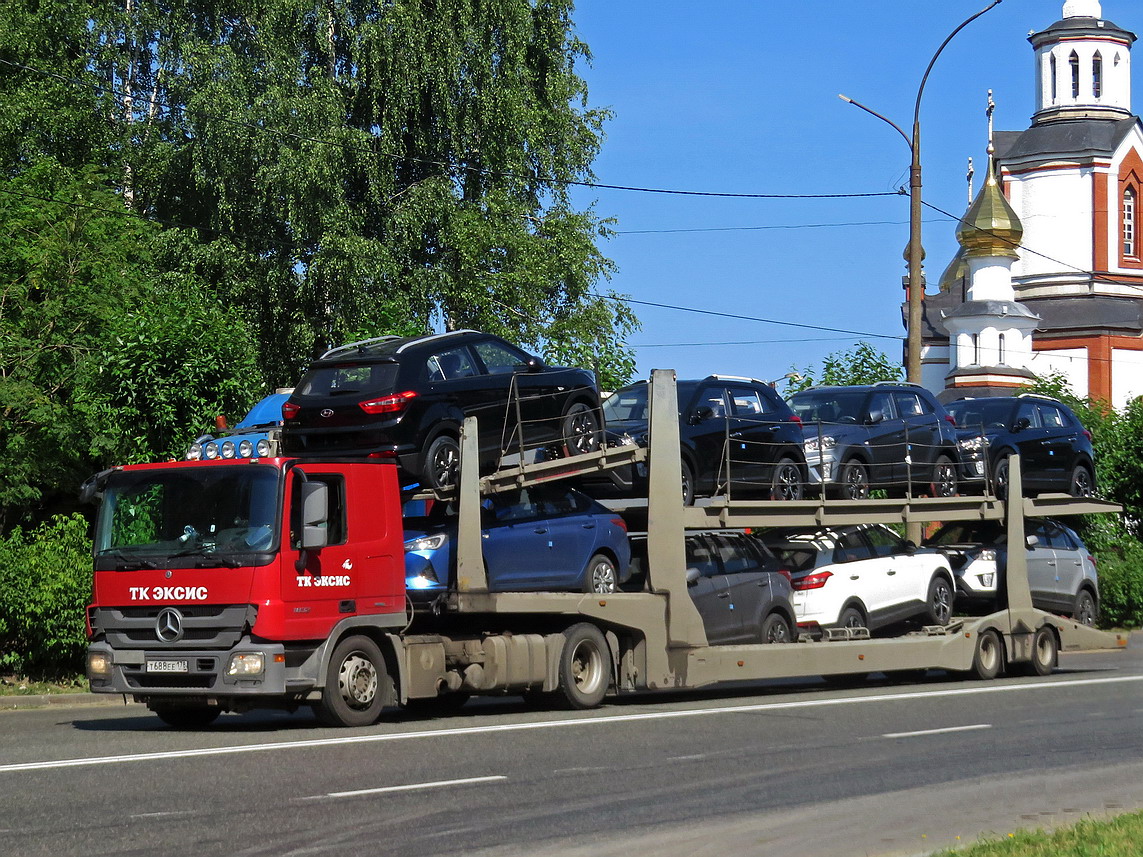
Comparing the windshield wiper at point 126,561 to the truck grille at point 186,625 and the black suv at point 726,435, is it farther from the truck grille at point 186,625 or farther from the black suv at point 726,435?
the black suv at point 726,435

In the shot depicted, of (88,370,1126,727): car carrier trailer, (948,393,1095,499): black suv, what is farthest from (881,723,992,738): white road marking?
(948,393,1095,499): black suv

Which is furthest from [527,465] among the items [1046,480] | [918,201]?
[918,201]

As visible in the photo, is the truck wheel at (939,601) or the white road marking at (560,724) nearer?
the white road marking at (560,724)

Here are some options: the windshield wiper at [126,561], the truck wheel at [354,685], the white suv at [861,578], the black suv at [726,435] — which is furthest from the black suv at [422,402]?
the white suv at [861,578]

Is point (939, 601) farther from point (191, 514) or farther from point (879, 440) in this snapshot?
point (191, 514)

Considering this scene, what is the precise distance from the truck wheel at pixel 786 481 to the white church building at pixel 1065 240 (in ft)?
165

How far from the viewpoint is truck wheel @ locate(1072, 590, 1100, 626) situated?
902 inches

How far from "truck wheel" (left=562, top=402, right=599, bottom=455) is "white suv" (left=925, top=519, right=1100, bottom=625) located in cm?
701

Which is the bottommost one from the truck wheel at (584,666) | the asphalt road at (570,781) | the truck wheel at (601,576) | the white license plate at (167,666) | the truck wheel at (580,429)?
the asphalt road at (570,781)

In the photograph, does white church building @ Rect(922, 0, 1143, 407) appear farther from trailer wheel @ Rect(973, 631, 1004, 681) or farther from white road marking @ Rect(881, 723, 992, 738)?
white road marking @ Rect(881, 723, 992, 738)

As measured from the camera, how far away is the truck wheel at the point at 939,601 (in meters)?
20.0

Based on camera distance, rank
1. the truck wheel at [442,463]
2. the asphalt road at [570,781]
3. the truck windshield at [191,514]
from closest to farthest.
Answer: the asphalt road at [570,781] < the truck windshield at [191,514] < the truck wheel at [442,463]

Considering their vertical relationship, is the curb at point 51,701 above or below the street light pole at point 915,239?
below

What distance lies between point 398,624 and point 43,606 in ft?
22.0
